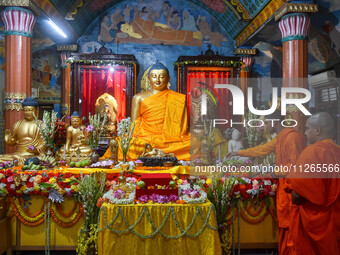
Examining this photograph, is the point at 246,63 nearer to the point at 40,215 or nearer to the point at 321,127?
the point at 321,127

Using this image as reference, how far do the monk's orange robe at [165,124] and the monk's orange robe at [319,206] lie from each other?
278 cm

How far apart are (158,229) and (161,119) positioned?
3.50 m

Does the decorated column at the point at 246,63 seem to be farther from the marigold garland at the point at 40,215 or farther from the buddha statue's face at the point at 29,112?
the marigold garland at the point at 40,215

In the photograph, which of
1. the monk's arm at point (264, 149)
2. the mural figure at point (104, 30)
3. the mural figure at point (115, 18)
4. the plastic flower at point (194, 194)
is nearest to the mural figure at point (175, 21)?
the mural figure at point (115, 18)

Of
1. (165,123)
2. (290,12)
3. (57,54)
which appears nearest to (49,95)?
(57,54)

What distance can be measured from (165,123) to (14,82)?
3.11 metres

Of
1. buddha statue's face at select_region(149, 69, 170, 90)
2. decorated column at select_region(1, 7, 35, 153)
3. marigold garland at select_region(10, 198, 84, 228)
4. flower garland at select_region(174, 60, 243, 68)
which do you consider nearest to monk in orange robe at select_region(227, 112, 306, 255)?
marigold garland at select_region(10, 198, 84, 228)

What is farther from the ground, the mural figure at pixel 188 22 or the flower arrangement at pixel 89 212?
the mural figure at pixel 188 22

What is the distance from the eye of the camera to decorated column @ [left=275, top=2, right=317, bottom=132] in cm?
605

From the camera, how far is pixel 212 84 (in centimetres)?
912

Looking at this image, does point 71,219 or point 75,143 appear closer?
point 71,219

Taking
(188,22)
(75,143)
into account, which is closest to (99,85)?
(188,22)

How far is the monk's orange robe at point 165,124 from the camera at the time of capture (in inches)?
222

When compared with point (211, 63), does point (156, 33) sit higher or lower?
higher
